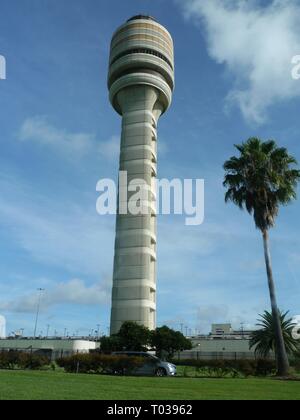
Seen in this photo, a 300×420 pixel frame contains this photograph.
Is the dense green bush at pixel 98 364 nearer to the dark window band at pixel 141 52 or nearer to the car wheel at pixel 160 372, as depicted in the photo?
the car wheel at pixel 160 372

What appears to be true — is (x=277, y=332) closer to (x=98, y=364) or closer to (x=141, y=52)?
(x=98, y=364)

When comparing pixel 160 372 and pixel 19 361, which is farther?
pixel 19 361

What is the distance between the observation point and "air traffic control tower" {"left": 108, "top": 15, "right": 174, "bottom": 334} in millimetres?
64625

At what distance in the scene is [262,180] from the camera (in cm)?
4078

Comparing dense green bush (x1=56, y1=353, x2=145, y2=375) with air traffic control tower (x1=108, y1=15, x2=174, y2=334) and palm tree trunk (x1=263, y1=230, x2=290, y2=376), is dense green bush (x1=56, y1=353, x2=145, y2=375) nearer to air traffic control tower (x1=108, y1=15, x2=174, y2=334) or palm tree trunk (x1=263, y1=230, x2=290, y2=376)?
palm tree trunk (x1=263, y1=230, x2=290, y2=376)

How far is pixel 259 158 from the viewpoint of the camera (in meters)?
41.4

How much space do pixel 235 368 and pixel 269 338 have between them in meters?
21.2

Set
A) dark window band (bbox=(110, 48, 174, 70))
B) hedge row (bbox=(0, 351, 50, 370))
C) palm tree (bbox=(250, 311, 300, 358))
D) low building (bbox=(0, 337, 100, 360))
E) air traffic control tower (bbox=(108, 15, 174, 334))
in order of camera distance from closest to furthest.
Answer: hedge row (bbox=(0, 351, 50, 370)), palm tree (bbox=(250, 311, 300, 358)), air traffic control tower (bbox=(108, 15, 174, 334)), dark window band (bbox=(110, 48, 174, 70)), low building (bbox=(0, 337, 100, 360))

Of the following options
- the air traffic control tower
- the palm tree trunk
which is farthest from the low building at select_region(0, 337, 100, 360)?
the palm tree trunk

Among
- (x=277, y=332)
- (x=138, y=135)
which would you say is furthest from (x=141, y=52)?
(x=277, y=332)

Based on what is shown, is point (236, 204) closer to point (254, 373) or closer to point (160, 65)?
point (254, 373)

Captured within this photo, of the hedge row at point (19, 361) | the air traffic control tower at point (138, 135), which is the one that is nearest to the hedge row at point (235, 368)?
the hedge row at point (19, 361)

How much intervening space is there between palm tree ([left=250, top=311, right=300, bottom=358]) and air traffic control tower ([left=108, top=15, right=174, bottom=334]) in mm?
16989

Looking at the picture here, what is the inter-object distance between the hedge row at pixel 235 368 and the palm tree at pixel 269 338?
16.8 m
